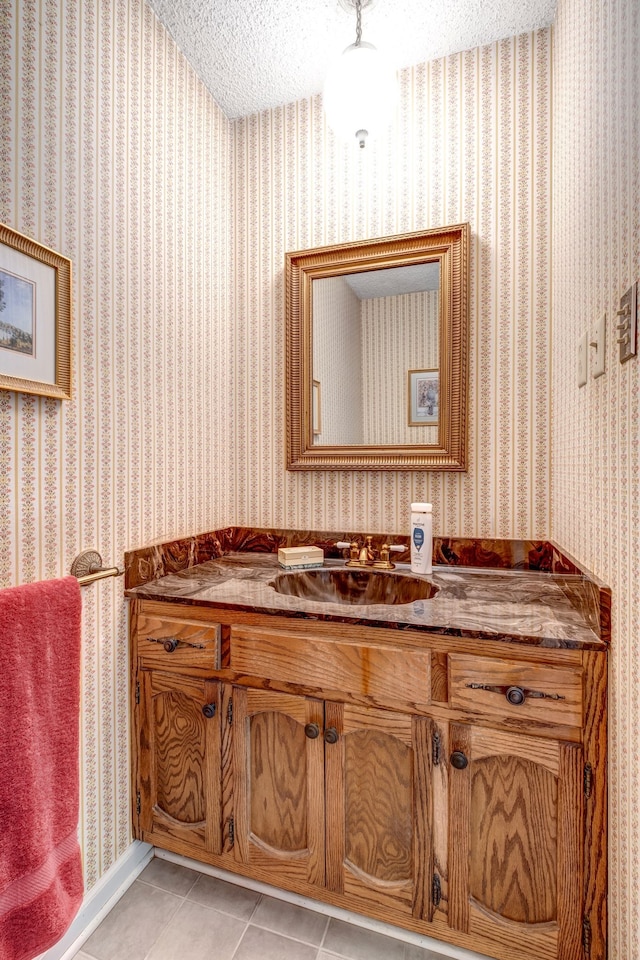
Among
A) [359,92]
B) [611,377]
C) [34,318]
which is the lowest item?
[611,377]

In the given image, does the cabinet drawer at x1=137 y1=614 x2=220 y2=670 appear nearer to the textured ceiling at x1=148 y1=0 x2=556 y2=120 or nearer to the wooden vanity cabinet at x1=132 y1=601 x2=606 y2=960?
the wooden vanity cabinet at x1=132 y1=601 x2=606 y2=960

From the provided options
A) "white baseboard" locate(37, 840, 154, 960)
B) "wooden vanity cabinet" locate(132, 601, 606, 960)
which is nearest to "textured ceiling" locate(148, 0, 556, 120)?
"wooden vanity cabinet" locate(132, 601, 606, 960)

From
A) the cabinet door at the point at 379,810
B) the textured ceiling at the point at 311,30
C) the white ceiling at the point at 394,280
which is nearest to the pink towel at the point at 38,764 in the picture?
the cabinet door at the point at 379,810

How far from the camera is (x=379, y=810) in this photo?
3.58ft

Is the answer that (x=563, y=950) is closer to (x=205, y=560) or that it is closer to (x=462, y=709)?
(x=462, y=709)

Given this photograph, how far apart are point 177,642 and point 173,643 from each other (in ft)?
0.04

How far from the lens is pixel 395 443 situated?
1650 mm

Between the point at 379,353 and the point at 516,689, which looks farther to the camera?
the point at 379,353

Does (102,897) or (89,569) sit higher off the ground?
(89,569)

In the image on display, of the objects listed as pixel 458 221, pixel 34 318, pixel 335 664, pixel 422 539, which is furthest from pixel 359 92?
pixel 335 664

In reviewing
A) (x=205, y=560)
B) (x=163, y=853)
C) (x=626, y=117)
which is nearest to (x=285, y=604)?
(x=205, y=560)

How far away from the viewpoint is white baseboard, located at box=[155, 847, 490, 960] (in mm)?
1092

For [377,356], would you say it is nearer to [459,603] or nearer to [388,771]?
[459,603]

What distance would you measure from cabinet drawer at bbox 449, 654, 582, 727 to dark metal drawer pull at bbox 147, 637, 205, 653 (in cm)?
67
